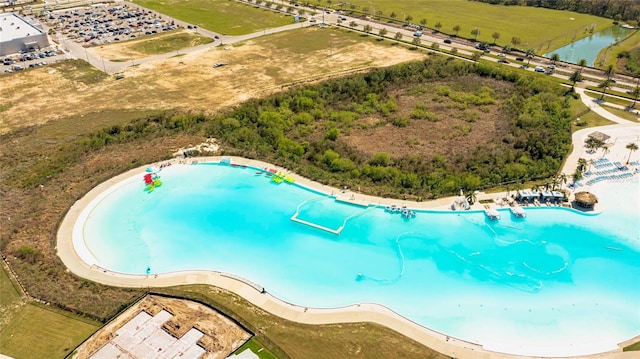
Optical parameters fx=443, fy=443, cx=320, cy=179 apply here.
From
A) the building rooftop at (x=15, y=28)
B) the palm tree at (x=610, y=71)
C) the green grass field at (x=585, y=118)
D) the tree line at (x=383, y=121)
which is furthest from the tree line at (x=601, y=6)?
the building rooftop at (x=15, y=28)

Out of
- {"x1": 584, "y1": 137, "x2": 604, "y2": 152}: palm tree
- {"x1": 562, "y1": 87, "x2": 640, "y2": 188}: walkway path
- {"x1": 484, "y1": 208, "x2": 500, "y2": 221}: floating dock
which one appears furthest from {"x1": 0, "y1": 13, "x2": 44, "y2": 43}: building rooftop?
{"x1": 584, "y1": 137, "x2": 604, "y2": 152}: palm tree

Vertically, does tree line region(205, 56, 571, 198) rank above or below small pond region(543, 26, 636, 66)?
below

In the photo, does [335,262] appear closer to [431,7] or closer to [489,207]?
[489,207]

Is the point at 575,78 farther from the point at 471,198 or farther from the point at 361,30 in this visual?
the point at 361,30

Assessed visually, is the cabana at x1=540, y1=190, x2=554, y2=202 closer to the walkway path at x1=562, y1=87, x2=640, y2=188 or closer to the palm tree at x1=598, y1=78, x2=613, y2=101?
the walkway path at x1=562, y1=87, x2=640, y2=188

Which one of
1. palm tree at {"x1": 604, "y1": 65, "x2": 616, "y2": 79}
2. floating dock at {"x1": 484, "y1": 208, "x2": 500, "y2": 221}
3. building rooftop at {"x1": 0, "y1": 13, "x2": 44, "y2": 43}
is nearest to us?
floating dock at {"x1": 484, "y1": 208, "x2": 500, "y2": 221}

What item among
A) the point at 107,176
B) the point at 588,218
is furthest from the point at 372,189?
the point at 107,176
